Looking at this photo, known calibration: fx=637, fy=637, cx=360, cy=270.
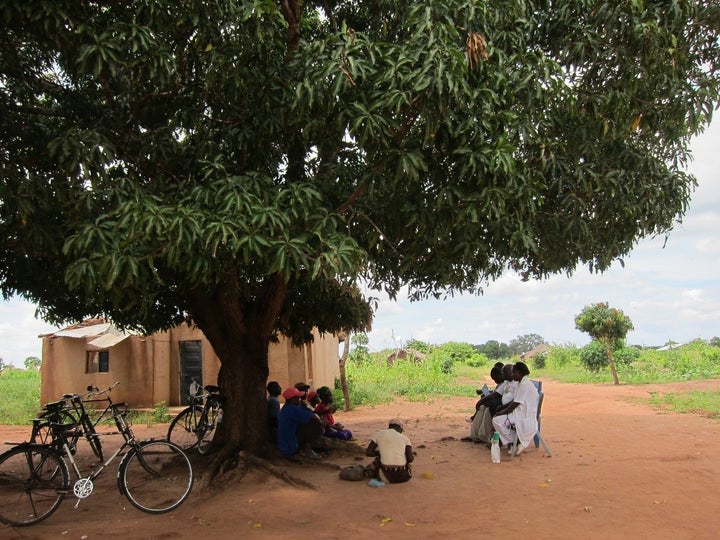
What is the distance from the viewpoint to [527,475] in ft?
25.5

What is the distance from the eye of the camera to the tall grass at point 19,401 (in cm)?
1686

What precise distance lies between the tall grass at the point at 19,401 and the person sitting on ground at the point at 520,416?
10795mm

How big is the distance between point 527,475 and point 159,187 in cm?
542

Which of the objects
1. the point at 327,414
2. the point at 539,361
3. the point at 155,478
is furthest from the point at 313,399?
the point at 539,361

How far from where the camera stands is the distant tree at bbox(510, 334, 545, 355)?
75312 millimetres

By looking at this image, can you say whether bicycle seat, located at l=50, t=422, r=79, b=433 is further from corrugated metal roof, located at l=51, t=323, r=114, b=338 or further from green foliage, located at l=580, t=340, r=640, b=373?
green foliage, located at l=580, t=340, r=640, b=373

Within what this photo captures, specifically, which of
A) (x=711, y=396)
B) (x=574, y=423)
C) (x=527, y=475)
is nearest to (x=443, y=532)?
(x=527, y=475)

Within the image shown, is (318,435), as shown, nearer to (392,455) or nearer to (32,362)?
(392,455)

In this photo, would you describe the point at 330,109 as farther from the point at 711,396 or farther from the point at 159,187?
the point at 711,396

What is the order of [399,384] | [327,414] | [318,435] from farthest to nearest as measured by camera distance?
[399,384] < [327,414] < [318,435]

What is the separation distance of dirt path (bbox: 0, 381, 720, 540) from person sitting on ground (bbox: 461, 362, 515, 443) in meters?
0.27

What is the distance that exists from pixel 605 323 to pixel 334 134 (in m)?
19.5

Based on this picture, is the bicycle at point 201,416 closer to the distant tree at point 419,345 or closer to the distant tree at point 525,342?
the distant tree at point 419,345

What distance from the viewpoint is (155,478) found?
7.02 metres
